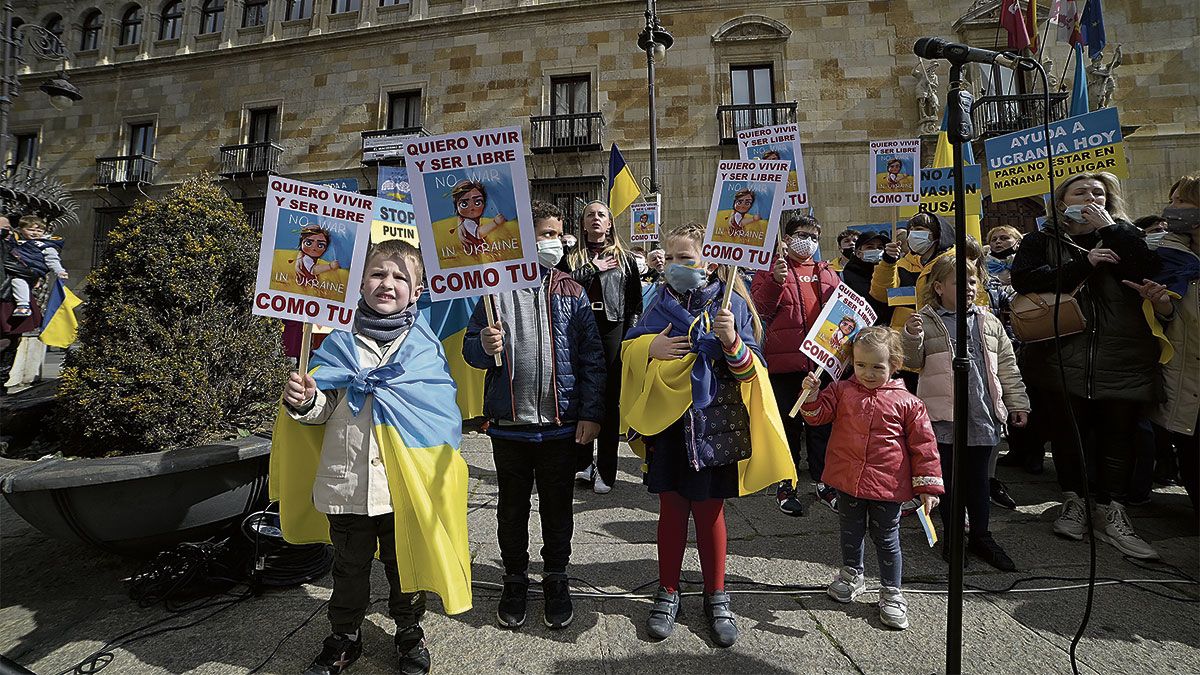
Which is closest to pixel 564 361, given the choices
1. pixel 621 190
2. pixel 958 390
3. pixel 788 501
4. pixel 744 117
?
pixel 958 390

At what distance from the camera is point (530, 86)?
14562 millimetres

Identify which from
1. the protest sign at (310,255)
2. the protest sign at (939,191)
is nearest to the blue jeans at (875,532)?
the protest sign at (310,255)

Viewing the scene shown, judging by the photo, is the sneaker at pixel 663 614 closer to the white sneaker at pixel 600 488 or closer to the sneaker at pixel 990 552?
the white sneaker at pixel 600 488

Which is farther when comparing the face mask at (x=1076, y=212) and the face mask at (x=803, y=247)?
the face mask at (x=803, y=247)

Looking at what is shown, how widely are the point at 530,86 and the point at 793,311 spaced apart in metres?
13.0

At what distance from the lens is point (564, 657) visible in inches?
82.2

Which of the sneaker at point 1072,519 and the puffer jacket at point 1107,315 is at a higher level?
the puffer jacket at point 1107,315

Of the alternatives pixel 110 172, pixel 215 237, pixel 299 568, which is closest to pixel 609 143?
pixel 215 237

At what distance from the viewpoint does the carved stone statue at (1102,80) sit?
40.2 ft

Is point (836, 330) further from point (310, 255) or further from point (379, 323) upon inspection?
point (310, 255)

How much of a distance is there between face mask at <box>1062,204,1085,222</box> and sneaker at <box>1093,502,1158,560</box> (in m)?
1.75

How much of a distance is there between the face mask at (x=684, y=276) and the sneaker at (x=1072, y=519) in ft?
9.53

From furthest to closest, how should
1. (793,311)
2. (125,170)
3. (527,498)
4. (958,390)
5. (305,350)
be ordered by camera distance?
(125,170), (793,311), (527,498), (305,350), (958,390)

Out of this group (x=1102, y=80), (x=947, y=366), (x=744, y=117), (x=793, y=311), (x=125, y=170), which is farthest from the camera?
(x=125, y=170)
